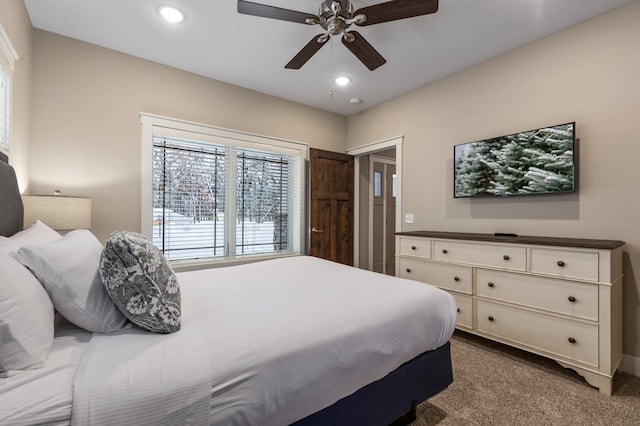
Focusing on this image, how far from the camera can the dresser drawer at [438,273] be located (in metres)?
2.62

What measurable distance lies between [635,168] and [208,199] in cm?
391

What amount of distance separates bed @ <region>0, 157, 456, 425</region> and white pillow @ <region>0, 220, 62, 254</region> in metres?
0.12

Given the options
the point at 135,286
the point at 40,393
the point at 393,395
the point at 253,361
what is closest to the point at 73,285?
the point at 135,286

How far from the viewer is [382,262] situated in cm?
524

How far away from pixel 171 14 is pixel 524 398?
3.82 meters

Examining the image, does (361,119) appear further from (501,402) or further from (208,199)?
(501,402)

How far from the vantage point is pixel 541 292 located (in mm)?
2166

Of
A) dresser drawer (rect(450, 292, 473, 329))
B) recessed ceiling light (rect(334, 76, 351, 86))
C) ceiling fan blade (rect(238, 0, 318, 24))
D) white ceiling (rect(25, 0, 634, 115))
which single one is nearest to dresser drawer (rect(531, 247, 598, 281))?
dresser drawer (rect(450, 292, 473, 329))

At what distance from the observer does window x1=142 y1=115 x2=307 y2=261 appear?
3107mm

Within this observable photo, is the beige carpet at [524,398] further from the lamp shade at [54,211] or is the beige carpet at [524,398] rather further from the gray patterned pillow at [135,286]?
the lamp shade at [54,211]

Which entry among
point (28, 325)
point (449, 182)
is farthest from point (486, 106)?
point (28, 325)

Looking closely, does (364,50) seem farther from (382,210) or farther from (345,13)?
(382,210)

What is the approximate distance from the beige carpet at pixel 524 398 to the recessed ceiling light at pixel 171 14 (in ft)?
11.0

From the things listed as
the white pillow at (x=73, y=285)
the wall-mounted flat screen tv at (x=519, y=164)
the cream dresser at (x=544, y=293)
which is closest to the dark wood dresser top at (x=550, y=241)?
the cream dresser at (x=544, y=293)
